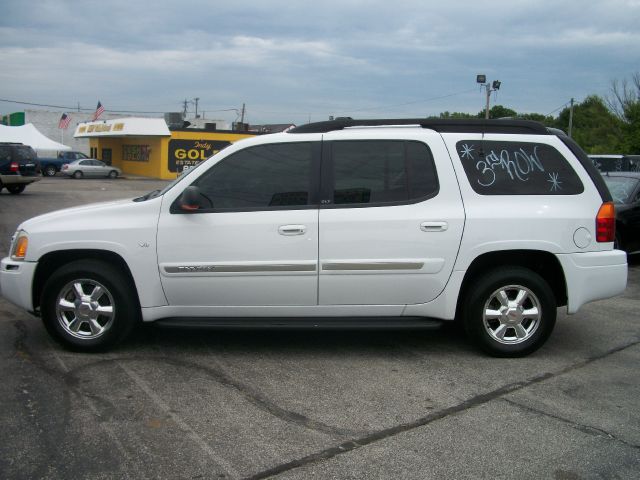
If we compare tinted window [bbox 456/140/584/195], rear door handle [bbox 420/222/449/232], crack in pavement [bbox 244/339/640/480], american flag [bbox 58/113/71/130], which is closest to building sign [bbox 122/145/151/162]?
american flag [bbox 58/113/71/130]

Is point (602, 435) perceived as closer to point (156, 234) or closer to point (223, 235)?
point (223, 235)

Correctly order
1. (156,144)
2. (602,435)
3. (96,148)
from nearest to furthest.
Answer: (602,435), (156,144), (96,148)

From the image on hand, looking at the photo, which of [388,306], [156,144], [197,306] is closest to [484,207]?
[388,306]

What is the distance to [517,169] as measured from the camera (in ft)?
17.8

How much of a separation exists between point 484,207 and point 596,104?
60542 mm

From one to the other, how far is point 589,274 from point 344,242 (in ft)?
6.78

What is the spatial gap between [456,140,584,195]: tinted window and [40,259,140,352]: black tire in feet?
9.89

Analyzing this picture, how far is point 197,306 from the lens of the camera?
5.31 metres

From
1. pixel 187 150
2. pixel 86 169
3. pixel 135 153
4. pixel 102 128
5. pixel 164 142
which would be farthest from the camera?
pixel 135 153

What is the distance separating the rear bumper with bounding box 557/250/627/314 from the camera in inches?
211

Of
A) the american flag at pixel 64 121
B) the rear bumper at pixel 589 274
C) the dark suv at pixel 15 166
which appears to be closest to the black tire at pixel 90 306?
the rear bumper at pixel 589 274

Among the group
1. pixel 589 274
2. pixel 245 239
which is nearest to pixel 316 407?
pixel 245 239

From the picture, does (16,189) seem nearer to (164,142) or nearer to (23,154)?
(23,154)

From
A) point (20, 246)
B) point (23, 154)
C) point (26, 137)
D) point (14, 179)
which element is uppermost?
point (26, 137)
